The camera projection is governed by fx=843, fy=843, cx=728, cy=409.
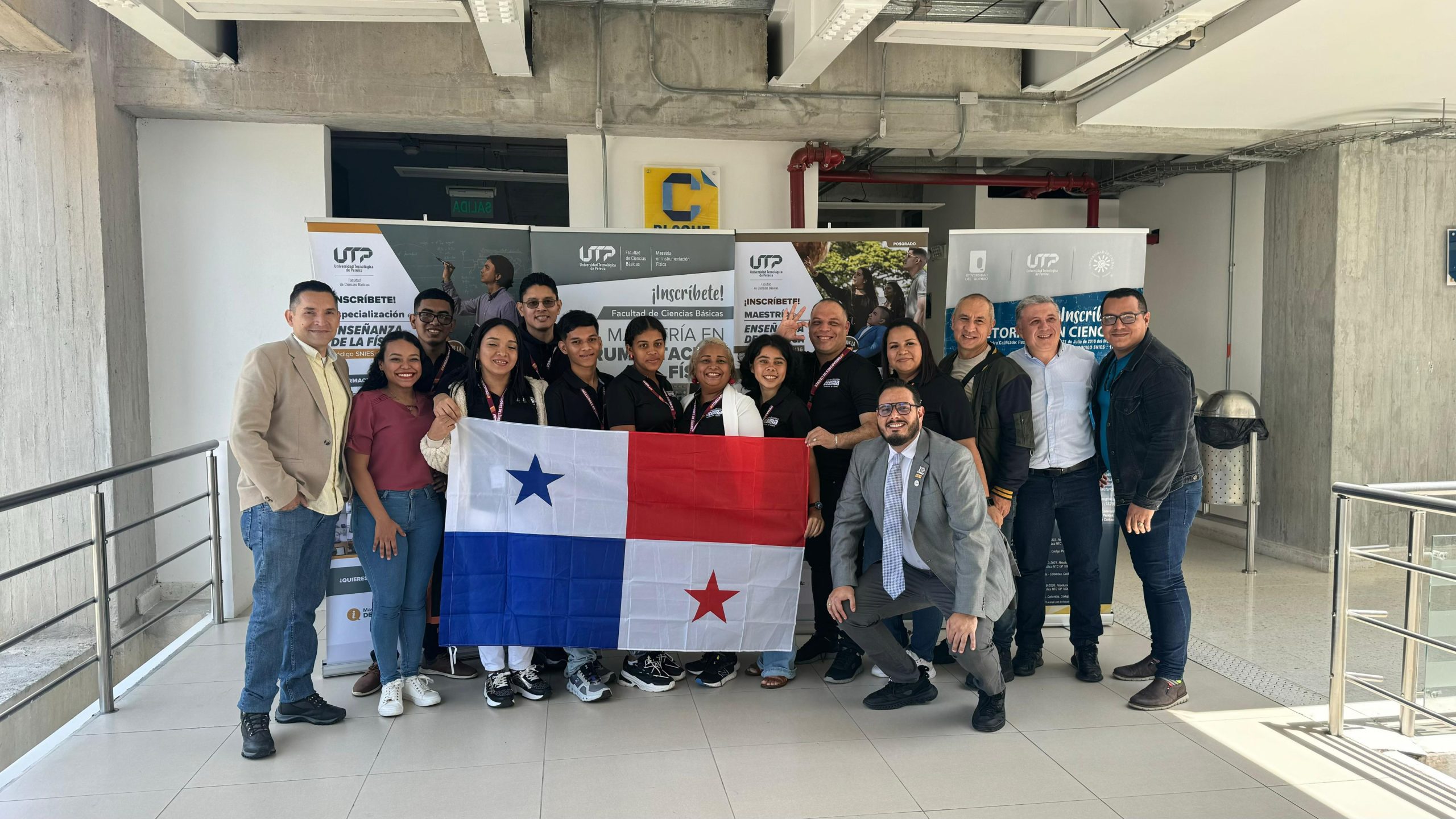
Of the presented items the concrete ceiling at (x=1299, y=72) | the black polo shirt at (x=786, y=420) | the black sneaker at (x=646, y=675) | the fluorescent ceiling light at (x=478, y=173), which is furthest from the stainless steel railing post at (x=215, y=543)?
the concrete ceiling at (x=1299, y=72)

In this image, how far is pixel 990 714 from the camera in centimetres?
328

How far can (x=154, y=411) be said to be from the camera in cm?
517

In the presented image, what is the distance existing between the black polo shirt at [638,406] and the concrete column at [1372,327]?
16.6 feet

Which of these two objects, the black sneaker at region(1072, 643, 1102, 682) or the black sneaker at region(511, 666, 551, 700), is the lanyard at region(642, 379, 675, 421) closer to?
the black sneaker at region(511, 666, 551, 700)

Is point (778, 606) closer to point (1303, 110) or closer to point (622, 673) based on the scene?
point (622, 673)

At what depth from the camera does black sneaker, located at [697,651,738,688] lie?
367cm

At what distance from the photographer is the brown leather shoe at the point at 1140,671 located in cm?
376

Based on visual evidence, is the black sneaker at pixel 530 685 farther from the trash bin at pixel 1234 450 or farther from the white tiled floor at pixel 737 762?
the trash bin at pixel 1234 450

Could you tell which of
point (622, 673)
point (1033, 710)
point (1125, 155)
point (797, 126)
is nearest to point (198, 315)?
point (622, 673)

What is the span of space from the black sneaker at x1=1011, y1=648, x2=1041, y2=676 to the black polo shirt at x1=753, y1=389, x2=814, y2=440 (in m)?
1.46

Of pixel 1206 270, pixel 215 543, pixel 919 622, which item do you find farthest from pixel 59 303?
pixel 1206 270

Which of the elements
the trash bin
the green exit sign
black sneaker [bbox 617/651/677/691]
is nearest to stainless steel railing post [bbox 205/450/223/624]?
black sneaker [bbox 617/651/677/691]

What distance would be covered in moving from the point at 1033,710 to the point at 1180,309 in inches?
207

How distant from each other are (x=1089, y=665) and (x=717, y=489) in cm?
186
